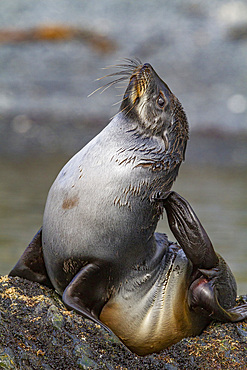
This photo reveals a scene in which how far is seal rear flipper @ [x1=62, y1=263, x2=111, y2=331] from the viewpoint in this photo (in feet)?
7.71

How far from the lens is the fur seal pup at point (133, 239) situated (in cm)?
242

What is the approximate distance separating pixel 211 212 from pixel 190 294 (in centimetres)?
564

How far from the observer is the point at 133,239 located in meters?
2.48

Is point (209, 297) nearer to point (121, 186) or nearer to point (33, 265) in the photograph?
point (121, 186)

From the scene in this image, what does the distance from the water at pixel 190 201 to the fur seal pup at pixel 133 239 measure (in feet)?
7.89

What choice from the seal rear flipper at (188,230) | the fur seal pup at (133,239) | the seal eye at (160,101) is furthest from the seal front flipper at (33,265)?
the seal eye at (160,101)

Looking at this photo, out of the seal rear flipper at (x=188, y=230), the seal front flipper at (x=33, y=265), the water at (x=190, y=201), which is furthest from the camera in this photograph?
the water at (x=190, y=201)

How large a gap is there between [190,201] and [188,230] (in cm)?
617

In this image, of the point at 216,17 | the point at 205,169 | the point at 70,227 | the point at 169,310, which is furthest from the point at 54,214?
the point at 216,17

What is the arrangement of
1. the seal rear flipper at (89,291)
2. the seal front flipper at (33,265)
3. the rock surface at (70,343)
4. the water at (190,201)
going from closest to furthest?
the rock surface at (70,343) → the seal rear flipper at (89,291) → the seal front flipper at (33,265) → the water at (190,201)

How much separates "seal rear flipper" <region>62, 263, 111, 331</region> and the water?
8.60 feet

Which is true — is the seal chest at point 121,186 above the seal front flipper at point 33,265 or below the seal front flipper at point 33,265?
above

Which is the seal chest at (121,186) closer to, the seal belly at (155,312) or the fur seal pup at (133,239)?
the fur seal pup at (133,239)

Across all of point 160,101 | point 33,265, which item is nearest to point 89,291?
point 33,265
